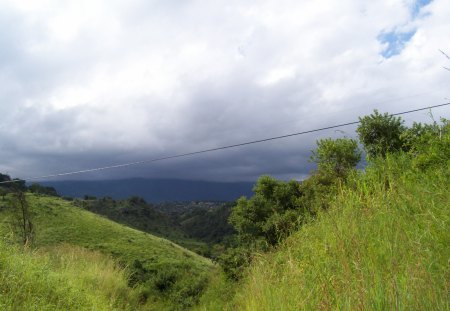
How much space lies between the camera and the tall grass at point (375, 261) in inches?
143

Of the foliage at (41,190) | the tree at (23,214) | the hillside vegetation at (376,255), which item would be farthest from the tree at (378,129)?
the foliage at (41,190)

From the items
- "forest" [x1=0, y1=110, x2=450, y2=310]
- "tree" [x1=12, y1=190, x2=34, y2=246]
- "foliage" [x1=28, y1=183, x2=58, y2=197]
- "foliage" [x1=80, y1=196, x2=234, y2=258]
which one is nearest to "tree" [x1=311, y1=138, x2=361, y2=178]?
"forest" [x1=0, y1=110, x2=450, y2=310]

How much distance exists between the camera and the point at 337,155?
22.5m

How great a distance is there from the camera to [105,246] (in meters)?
47.2

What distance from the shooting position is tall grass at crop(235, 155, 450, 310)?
3631 millimetres

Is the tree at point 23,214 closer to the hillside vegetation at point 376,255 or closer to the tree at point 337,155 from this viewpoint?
the tree at point 337,155

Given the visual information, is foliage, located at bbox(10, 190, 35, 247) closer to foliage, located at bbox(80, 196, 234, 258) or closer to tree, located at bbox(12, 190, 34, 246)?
tree, located at bbox(12, 190, 34, 246)

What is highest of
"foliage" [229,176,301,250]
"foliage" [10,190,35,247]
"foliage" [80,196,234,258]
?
"foliage" [10,190,35,247]

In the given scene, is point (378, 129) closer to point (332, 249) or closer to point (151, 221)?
point (332, 249)

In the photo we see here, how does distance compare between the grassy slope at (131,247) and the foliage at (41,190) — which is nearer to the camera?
the grassy slope at (131,247)

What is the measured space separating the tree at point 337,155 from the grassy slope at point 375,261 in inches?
552

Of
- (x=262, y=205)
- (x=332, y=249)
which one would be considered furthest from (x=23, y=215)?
(x=332, y=249)

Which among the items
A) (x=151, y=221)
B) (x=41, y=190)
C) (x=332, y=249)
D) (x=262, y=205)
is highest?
(x=41, y=190)

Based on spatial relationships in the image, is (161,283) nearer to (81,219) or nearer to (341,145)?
(341,145)
